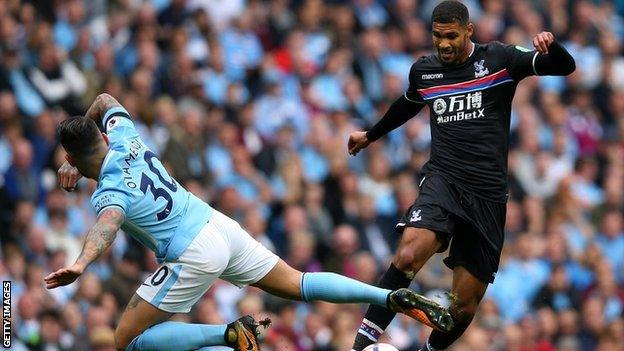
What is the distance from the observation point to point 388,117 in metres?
12.2

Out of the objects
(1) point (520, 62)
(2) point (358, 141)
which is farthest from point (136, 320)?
(1) point (520, 62)

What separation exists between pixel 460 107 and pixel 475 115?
13cm

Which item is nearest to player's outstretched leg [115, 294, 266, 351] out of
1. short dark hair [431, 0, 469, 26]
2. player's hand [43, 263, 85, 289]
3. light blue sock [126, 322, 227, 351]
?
light blue sock [126, 322, 227, 351]

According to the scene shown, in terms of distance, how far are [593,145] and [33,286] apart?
10136 mm

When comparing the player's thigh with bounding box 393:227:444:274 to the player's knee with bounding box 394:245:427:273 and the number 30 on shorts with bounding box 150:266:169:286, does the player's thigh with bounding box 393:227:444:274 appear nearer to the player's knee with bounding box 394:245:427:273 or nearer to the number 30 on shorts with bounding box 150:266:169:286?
the player's knee with bounding box 394:245:427:273

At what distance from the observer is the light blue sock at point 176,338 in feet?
37.2

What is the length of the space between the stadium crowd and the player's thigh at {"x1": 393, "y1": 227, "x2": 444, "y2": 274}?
4.10 m

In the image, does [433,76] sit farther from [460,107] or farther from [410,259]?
[410,259]

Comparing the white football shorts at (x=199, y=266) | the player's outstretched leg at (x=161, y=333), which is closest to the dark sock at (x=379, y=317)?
the player's outstretched leg at (x=161, y=333)

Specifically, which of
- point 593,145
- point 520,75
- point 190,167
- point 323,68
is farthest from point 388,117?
point 593,145

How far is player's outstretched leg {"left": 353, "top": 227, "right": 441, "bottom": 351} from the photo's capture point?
37.5 feet

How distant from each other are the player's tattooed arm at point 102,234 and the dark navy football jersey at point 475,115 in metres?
2.58

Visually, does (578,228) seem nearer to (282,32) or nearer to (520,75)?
(282,32)

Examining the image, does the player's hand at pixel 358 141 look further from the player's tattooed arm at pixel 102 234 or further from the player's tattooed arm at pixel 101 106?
the player's tattooed arm at pixel 102 234
